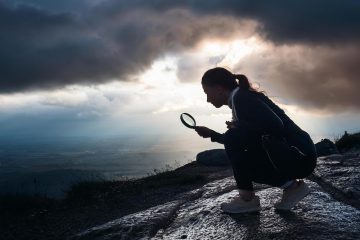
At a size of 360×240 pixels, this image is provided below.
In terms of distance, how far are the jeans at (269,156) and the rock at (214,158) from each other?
10.3 meters

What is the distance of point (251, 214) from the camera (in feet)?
17.5

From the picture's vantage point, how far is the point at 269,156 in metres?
5.03

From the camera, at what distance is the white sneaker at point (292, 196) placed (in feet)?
17.3

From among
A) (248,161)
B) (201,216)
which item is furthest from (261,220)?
(201,216)

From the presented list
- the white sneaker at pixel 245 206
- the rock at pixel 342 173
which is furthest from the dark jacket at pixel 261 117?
the rock at pixel 342 173

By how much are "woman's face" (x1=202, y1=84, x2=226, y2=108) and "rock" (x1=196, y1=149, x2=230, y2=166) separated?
1044 cm

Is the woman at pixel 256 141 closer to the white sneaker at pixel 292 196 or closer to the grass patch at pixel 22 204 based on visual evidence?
the white sneaker at pixel 292 196

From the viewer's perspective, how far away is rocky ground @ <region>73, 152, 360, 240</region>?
457 cm

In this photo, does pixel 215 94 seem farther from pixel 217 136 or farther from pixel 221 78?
pixel 217 136

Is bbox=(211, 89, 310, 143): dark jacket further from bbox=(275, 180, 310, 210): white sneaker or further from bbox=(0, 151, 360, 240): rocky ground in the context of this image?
bbox=(0, 151, 360, 240): rocky ground

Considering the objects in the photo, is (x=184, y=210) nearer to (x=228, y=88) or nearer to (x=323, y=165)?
(x=228, y=88)

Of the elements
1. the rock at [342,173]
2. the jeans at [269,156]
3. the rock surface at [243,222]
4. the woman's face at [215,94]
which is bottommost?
the rock surface at [243,222]

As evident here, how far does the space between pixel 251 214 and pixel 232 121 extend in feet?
4.19

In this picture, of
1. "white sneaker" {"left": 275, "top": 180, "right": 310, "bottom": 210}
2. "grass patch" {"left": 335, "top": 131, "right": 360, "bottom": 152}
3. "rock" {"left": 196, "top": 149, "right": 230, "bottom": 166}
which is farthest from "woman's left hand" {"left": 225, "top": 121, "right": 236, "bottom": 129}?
"grass patch" {"left": 335, "top": 131, "right": 360, "bottom": 152}
